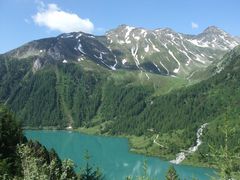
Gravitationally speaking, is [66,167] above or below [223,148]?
below

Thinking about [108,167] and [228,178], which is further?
[108,167]

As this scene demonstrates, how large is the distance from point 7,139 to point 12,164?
5423 mm

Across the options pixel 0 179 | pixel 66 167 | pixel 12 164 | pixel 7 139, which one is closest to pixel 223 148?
pixel 66 167

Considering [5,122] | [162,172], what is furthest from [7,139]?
[162,172]

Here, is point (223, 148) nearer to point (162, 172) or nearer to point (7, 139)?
point (7, 139)

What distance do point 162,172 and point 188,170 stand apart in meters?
22.2

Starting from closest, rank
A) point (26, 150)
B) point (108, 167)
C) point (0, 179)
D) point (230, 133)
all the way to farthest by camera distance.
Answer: point (230, 133) < point (26, 150) < point (0, 179) < point (108, 167)

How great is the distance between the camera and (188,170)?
195m

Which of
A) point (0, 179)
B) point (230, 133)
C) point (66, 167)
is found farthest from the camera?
point (0, 179)

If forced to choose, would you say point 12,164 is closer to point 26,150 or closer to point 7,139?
point 7,139

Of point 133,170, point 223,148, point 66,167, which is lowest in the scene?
point 133,170

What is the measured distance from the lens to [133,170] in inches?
7259

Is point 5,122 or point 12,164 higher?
point 5,122

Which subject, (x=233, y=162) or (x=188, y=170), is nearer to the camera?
(x=233, y=162)
